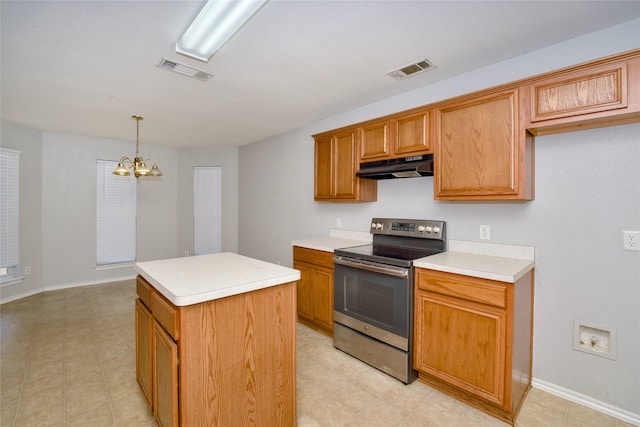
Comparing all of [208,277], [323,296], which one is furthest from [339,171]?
[208,277]

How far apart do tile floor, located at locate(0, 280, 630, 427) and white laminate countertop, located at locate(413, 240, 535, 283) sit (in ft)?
3.02

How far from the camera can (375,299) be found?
2.44 meters

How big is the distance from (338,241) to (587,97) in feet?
7.76

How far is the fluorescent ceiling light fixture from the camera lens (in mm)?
1637

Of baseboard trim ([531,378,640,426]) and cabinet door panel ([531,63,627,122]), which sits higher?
cabinet door panel ([531,63,627,122])

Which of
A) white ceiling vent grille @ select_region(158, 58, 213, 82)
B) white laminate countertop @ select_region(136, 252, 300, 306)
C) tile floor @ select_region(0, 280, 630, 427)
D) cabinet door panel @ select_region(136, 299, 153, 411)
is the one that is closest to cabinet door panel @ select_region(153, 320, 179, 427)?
cabinet door panel @ select_region(136, 299, 153, 411)

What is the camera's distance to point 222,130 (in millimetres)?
4527

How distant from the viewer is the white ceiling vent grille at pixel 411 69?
239 cm

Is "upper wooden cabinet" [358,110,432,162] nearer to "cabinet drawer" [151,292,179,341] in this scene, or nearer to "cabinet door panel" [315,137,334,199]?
"cabinet door panel" [315,137,334,199]

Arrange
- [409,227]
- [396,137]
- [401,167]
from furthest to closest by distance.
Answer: [409,227] < [396,137] < [401,167]

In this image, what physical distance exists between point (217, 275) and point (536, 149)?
2.39 meters

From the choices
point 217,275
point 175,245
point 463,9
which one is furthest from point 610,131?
point 175,245

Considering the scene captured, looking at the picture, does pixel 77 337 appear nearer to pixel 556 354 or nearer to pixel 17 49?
pixel 17 49

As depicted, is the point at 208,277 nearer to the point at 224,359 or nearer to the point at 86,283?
the point at 224,359
